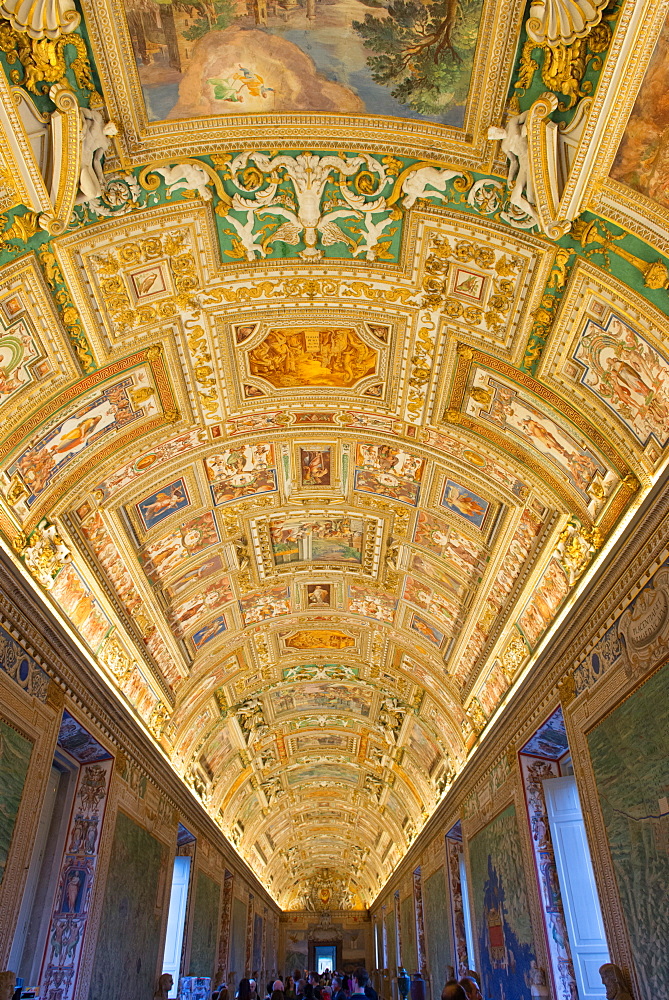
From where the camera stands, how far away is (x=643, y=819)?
8.03 metres

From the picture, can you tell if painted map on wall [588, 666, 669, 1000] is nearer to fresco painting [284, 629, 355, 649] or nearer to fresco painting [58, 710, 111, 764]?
fresco painting [58, 710, 111, 764]

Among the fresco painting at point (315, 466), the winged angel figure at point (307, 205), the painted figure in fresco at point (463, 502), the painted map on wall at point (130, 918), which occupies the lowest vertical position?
the painted map on wall at point (130, 918)

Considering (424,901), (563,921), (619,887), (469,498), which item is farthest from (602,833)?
(424,901)

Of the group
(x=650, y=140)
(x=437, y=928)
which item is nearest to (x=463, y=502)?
(x=650, y=140)

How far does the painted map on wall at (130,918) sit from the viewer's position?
1262cm

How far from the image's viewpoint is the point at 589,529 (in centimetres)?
1048

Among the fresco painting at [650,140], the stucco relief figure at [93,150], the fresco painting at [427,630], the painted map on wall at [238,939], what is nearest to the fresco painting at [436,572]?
the fresco painting at [427,630]

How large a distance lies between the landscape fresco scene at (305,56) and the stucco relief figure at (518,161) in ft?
1.77

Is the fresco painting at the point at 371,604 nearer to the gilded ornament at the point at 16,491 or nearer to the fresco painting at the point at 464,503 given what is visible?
the fresco painting at the point at 464,503

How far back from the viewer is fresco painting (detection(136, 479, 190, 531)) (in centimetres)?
1278

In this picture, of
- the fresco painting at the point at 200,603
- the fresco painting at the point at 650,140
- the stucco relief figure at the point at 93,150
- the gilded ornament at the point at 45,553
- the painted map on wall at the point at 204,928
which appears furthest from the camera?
the painted map on wall at the point at 204,928

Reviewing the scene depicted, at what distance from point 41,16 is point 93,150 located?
1348 millimetres

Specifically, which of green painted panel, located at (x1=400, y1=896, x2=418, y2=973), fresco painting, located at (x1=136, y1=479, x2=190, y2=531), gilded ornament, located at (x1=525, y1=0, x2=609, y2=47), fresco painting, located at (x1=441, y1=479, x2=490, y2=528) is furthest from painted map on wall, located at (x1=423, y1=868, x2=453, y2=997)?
gilded ornament, located at (x1=525, y1=0, x2=609, y2=47)

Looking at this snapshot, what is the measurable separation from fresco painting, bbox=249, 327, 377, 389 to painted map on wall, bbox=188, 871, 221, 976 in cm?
1650
